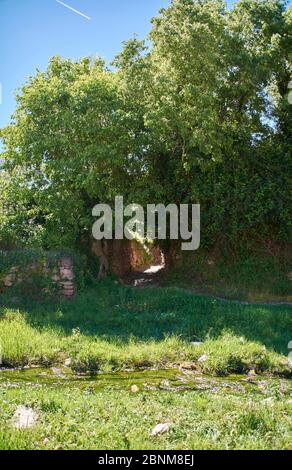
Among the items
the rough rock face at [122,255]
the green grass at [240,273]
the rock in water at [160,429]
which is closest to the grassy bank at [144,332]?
the green grass at [240,273]

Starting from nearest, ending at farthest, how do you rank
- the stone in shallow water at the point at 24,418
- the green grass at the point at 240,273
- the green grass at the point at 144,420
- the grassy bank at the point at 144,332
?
the green grass at the point at 144,420
the stone in shallow water at the point at 24,418
the grassy bank at the point at 144,332
the green grass at the point at 240,273

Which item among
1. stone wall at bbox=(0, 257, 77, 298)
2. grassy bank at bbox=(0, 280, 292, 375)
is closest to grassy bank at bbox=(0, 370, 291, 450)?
grassy bank at bbox=(0, 280, 292, 375)

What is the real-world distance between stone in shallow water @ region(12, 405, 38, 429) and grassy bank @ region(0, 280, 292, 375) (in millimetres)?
2606

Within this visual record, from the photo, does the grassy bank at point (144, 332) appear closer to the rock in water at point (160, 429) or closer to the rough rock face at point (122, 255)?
the rough rock face at point (122, 255)

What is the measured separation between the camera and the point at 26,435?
3887 mm

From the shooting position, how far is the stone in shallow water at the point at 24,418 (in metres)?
4.15

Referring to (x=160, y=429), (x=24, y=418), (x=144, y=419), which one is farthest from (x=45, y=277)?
(x=160, y=429)

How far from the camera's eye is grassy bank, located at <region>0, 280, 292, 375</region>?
7.48 metres

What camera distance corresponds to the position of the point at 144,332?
9.15 m

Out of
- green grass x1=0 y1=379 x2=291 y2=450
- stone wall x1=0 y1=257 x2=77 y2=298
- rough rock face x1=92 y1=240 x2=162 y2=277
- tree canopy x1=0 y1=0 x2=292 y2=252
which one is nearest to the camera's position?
green grass x1=0 y1=379 x2=291 y2=450

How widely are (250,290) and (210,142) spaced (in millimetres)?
4567

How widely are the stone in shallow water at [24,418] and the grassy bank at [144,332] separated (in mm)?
2606

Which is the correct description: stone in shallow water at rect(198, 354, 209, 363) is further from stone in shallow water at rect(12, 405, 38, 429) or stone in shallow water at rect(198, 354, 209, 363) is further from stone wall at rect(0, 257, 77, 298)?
stone wall at rect(0, 257, 77, 298)
